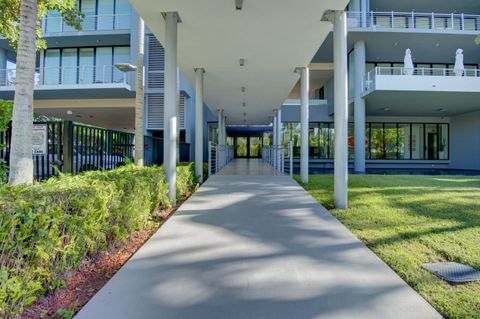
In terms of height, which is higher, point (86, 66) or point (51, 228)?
point (86, 66)

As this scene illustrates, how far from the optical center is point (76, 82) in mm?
17281

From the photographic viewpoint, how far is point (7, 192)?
8.24 ft

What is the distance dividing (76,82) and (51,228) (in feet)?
57.5

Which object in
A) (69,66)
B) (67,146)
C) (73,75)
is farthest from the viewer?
(69,66)

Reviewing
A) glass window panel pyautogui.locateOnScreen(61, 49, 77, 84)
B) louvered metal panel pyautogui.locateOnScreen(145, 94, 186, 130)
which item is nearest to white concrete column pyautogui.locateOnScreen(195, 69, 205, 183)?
louvered metal panel pyautogui.locateOnScreen(145, 94, 186, 130)

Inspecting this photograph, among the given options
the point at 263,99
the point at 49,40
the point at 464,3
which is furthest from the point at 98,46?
the point at 464,3

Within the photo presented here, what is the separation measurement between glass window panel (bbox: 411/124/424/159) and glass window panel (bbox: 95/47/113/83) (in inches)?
827

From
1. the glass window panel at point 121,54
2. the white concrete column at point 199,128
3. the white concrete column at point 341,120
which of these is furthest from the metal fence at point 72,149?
the glass window panel at point 121,54

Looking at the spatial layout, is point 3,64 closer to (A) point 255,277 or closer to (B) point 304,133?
(B) point 304,133

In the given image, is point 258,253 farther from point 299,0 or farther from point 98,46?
point 98,46

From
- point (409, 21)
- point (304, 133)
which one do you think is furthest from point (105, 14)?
point (409, 21)

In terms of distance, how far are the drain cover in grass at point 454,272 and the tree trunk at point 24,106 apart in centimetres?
472

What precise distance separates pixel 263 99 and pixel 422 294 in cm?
1293

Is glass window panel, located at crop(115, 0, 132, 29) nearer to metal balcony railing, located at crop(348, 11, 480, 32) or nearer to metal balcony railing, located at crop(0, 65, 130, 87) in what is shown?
metal balcony railing, located at crop(0, 65, 130, 87)
